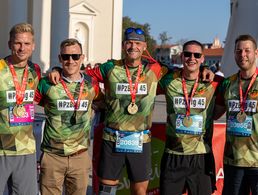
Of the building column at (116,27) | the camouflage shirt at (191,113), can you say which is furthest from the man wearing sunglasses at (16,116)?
the building column at (116,27)

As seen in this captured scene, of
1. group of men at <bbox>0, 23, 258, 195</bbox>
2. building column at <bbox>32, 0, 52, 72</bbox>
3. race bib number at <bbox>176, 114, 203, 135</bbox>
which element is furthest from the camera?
building column at <bbox>32, 0, 52, 72</bbox>

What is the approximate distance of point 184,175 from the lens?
4.76 m

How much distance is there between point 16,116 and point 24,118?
85mm

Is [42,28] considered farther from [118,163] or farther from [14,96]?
[14,96]

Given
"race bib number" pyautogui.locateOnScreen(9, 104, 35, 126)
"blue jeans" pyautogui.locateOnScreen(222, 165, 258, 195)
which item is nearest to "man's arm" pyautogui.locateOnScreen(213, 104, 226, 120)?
"blue jeans" pyautogui.locateOnScreen(222, 165, 258, 195)

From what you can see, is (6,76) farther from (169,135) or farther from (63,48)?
(169,135)

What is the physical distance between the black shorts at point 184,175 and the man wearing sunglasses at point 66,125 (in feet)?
2.81

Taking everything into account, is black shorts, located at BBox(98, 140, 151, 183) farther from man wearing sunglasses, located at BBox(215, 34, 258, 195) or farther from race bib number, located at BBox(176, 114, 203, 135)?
man wearing sunglasses, located at BBox(215, 34, 258, 195)

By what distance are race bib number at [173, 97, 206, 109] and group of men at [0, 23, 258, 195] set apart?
0.01m

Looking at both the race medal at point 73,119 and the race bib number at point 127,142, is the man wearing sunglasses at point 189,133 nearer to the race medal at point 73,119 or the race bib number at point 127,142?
the race bib number at point 127,142

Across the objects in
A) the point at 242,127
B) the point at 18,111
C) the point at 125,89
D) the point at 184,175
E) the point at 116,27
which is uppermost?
the point at 116,27

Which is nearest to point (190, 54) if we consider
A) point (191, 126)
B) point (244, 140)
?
point (191, 126)

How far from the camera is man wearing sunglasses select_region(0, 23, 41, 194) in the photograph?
4.38m

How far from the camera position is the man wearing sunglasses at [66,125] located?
4.70 meters
